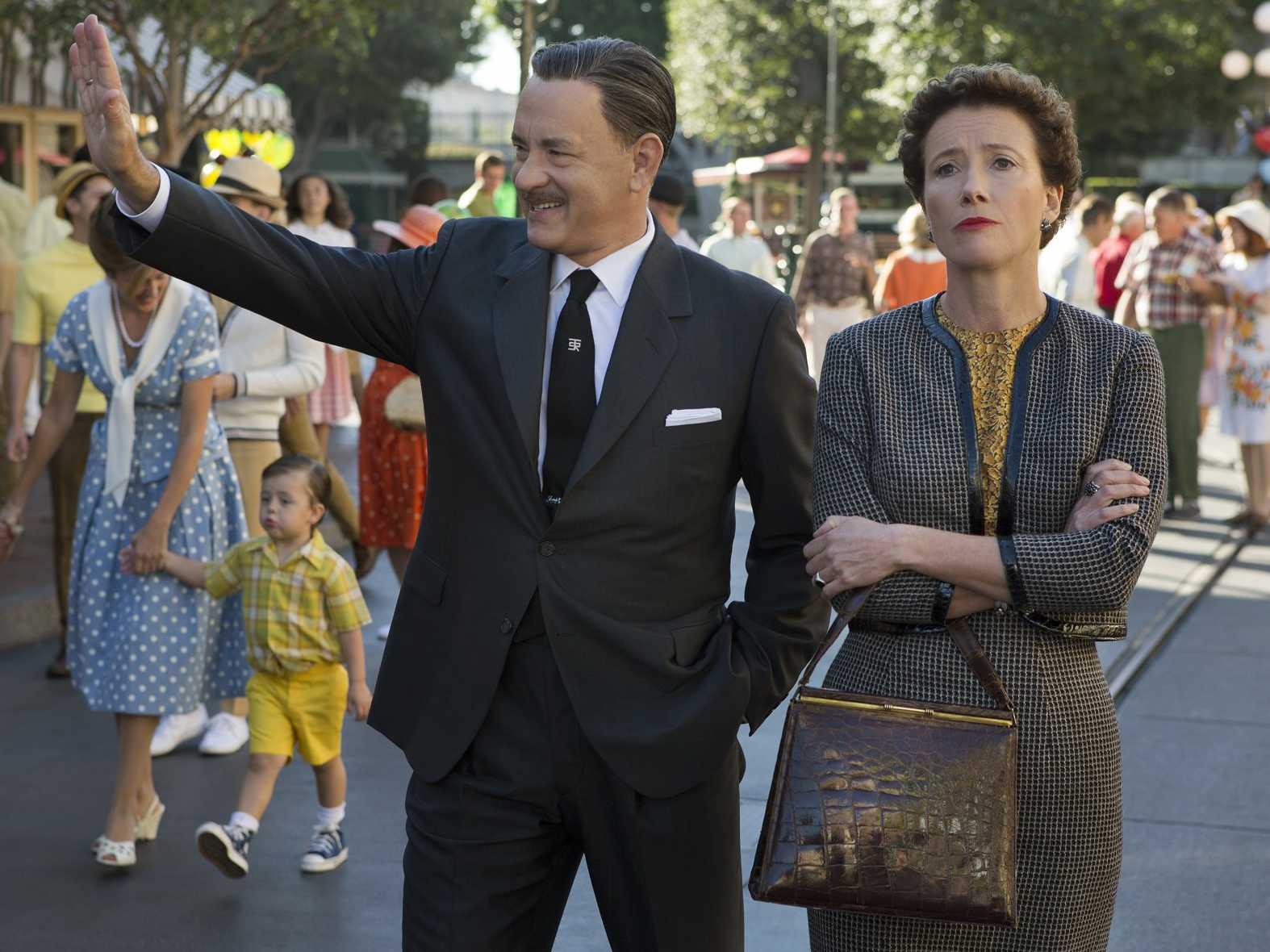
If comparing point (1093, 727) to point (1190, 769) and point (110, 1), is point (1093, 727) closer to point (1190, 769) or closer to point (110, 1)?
point (1190, 769)

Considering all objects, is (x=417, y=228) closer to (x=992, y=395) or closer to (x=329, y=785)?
(x=329, y=785)

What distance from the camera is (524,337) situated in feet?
9.79

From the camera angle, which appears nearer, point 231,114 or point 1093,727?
point 1093,727

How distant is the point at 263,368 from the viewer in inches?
277

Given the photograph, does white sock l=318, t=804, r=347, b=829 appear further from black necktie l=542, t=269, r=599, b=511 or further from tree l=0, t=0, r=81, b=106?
tree l=0, t=0, r=81, b=106

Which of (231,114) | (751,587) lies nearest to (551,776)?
(751,587)

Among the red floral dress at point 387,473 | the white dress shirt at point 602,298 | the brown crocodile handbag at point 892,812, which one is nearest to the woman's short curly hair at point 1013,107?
the white dress shirt at point 602,298

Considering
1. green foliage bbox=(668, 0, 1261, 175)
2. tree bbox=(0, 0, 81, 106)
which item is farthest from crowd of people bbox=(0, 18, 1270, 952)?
green foliage bbox=(668, 0, 1261, 175)

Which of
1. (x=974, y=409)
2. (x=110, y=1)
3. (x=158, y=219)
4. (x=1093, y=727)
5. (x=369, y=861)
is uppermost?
(x=110, y=1)

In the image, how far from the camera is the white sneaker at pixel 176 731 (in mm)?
6629

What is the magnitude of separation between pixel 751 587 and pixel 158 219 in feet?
3.79

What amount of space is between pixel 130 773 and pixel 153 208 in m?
3.01

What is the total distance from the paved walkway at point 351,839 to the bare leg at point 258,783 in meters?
0.22

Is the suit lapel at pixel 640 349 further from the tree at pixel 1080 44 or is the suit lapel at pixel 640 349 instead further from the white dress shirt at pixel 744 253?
the tree at pixel 1080 44
